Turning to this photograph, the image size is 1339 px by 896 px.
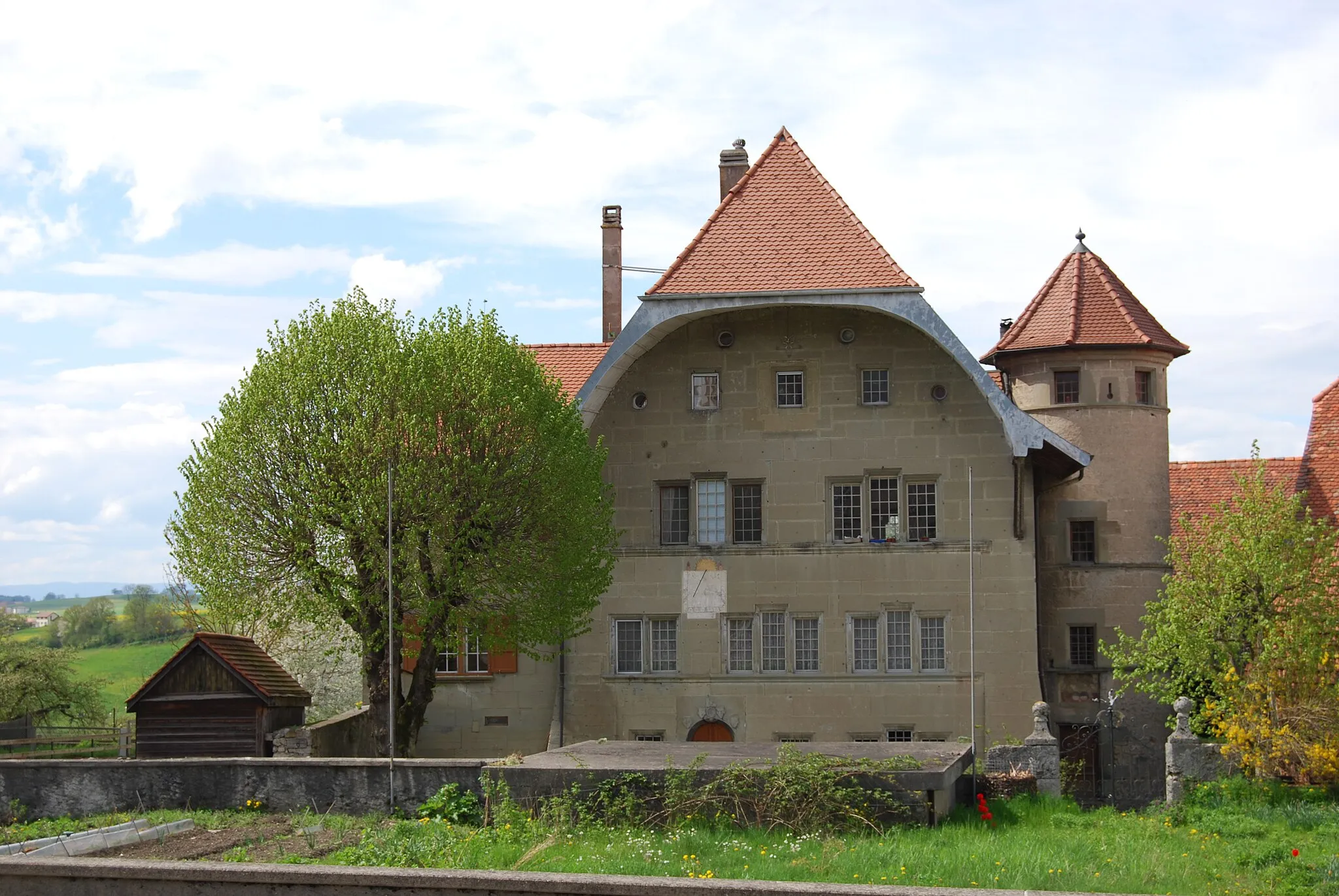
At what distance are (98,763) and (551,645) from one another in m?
12.2

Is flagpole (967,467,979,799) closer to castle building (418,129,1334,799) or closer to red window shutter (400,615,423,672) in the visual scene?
castle building (418,129,1334,799)

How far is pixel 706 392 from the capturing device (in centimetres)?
3219

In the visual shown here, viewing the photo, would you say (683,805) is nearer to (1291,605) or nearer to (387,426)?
(387,426)

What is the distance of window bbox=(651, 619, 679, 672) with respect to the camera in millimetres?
31828

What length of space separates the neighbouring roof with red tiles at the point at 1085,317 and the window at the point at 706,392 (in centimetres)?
733

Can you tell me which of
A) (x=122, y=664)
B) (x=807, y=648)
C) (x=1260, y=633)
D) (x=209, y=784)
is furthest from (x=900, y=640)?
(x=122, y=664)

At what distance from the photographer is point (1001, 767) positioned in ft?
74.1

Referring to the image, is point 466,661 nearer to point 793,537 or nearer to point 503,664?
point 503,664

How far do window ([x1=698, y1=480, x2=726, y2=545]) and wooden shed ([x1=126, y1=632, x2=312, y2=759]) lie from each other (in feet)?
32.3

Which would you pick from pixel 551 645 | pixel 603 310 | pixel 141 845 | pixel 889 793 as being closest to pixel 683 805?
pixel 889 793

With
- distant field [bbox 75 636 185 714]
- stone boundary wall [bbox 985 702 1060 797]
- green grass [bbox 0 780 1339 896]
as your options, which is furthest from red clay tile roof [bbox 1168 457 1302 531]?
distant field [bbox 75 636 185 714]

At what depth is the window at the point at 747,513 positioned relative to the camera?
31984 mm

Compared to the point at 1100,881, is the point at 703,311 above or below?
above

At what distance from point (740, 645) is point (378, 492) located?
952 cm
